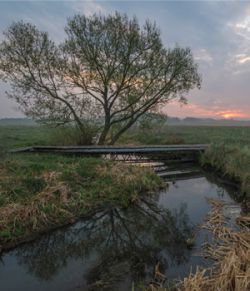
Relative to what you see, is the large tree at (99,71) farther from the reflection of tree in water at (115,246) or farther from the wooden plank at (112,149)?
the reflection of tree in water at (115,246)

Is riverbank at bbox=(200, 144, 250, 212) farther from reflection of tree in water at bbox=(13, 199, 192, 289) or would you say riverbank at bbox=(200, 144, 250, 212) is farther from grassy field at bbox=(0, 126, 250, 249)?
reflection of tree in water at bbox=(13, 199, 192, 289)

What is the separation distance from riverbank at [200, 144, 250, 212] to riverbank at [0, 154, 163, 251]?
4.36m

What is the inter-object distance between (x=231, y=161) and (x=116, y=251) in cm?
1201

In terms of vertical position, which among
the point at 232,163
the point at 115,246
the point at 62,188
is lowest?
the point at 115,246

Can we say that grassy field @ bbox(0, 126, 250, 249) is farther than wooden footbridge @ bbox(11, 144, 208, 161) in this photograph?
No

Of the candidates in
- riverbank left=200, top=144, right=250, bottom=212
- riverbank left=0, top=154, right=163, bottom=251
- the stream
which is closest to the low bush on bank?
riverbank left=200, top=144, right=250, bottom=212

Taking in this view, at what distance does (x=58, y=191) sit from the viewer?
448 inches

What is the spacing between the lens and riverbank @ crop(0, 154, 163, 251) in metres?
9.30

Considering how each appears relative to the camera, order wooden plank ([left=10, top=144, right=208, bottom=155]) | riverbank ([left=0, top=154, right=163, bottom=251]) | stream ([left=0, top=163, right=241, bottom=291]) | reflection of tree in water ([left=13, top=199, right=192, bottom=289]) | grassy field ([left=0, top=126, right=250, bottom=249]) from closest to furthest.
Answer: stream ([left=0, top=163, right=241, bottom=291]) < reflection of tree in water ([left=13, top=199, right=192, bottom=289]) < riverbank ([left=0, top=154, right=163, bottom=251]) < grassy field ([left=0, top=126, right=250, bottom=249]) < wooden plank ([left=10, top=144, right=208, bottom=155])

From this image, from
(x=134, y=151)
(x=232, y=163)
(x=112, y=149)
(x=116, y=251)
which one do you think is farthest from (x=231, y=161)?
(x=116, y=251)

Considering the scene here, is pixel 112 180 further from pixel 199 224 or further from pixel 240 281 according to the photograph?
pixel 240 281

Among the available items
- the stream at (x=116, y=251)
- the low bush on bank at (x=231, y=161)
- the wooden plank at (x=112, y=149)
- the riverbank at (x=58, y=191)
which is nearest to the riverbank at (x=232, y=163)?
the low bush on bank at (x=231, y=161)

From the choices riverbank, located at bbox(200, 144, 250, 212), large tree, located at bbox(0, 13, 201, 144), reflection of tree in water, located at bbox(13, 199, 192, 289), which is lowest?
reflection of tree in water, located at bbox(13, 199, 192, 289)

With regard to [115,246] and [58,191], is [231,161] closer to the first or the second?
[58,191]
